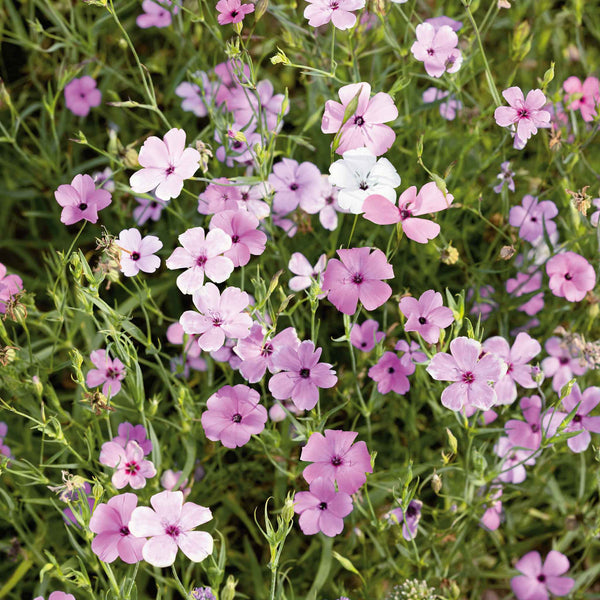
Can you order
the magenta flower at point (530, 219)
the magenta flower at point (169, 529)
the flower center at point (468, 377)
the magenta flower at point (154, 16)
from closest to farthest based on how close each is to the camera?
the magenta flower at point (169, 529) < the flower center at point (468, 377) < the magenta flower at point (530, 219) < the magenta flower at point (154, 16)

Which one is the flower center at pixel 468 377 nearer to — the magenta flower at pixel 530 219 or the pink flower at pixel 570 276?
the pink flower at pixel 570 276

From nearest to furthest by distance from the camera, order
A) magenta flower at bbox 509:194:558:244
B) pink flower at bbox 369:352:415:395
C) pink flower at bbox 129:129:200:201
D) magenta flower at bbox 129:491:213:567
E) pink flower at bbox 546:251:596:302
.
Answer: magenta flower at bbox 129:491:213:567 < pink flower at bbox 129:129:200:201 < pink flower at bbox 369:352:415:395 < pink flower at bbox 546:251:596:302 < magenta flower at bbox 509:194:558:244

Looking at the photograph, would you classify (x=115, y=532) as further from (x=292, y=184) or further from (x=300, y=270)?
(x=292, y=184)

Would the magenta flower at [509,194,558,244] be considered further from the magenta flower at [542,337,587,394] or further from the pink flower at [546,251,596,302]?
the magenta flower at [542,337,587,394]

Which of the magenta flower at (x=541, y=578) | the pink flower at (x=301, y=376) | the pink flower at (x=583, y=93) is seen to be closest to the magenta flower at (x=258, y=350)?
the pink flower at (x=301, y=376)

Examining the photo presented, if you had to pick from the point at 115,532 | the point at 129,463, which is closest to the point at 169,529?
the point at 115,532

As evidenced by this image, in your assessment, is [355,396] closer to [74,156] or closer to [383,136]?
[383,136]

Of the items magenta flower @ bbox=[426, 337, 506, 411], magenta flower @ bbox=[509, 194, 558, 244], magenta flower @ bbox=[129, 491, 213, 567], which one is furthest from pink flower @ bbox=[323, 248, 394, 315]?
magenta flower @ bbox=[509, 194, 558, 244]

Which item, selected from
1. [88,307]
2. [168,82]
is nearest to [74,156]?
[168,82]
